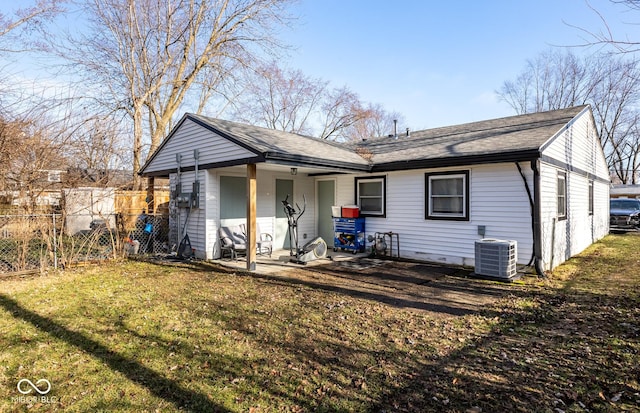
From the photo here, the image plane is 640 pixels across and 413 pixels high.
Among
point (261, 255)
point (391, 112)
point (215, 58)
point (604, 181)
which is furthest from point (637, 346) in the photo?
point (391, 112)

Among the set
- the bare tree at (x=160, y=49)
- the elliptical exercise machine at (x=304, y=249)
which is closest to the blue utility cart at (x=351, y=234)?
the elliptical exercise machine at (x=304, y=249)

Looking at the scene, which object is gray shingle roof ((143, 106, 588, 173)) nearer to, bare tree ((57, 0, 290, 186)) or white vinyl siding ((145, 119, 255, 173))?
white vinyl siding ((145, 119, 255, 173))

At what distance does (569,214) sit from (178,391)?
34.5 ft

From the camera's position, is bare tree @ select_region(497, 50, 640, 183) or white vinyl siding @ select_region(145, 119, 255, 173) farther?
bare tree @ select_region(497, 50, 640, 183)

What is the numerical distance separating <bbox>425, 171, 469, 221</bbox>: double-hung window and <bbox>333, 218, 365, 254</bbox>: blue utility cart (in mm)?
2078

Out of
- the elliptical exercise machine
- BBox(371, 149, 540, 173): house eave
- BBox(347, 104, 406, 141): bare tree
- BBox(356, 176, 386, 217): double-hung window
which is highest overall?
BBox(347, 104, 406, 141): bare tree

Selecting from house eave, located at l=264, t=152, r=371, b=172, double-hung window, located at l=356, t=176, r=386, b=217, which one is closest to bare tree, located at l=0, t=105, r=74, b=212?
house eave, located at l=264, t=152, r=371, b=172

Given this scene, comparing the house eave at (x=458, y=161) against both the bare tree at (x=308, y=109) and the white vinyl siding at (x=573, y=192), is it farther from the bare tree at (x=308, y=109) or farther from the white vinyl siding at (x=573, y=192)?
the bare tree at (x=308, y=109)

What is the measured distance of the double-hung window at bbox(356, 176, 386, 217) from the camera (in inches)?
390

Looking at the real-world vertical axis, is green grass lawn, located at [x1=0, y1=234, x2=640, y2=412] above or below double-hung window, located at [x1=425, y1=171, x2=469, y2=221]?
below

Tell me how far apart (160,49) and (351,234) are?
15.0 m

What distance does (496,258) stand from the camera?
271 inches

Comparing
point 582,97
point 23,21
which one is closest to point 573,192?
point 23,21

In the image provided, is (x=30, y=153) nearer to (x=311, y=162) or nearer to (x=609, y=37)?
(x=311, y=162)
